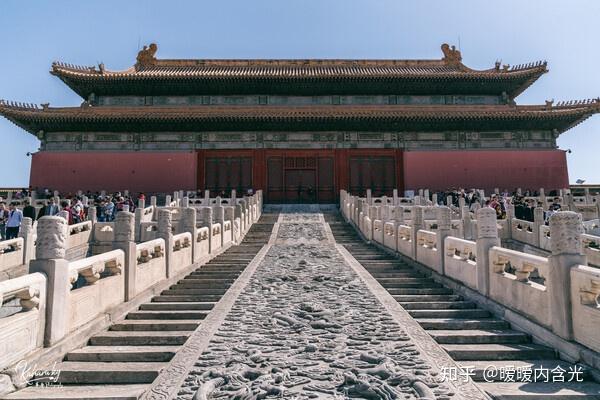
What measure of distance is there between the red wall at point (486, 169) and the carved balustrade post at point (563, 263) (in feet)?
65.3

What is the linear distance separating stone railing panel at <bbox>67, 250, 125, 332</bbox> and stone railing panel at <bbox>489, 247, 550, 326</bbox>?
521 centimetres

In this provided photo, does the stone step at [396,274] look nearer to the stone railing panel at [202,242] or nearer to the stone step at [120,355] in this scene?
the stone railing panel at [202,242]

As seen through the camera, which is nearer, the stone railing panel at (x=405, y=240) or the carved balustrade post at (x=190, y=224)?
the carved balustrade post at (x=190, y=224)

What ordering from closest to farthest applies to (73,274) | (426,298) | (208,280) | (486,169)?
(73,274), (426,298), (208,280), (486,169)

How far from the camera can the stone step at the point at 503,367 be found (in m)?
3.92

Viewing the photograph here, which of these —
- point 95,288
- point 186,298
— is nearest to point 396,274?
point 186,298

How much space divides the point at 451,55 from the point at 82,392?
96.3 feet

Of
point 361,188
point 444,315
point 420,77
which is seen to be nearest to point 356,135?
point 361,188

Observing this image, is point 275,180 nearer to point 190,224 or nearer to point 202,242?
point 202,242

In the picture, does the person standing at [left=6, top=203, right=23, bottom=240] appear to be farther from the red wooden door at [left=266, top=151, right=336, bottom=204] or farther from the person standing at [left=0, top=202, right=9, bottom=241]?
the red wooden door at [left=266, top=151, right=336, bottom=204]

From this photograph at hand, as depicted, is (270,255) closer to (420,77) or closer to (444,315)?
(444,315)

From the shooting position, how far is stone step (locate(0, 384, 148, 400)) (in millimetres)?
3541

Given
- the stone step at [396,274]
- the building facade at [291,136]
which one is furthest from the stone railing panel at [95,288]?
the building facade at [291,136]

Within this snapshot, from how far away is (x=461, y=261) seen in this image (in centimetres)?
693
